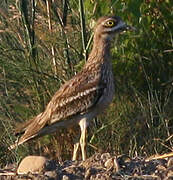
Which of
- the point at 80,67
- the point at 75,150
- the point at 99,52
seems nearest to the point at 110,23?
the point at 99,52

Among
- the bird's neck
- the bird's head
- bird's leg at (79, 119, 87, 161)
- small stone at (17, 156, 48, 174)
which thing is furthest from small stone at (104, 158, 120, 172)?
the bird's head

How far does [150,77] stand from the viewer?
7961 mm

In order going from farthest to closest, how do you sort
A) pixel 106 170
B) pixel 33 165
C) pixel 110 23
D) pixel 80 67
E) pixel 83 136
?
pixel 80 67
pixel 110 23
pixel 83 136
pixel 33 165
pixel 106 170

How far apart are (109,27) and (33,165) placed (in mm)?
2368

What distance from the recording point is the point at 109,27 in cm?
731

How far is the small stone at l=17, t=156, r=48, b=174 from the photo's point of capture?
5.35 meters

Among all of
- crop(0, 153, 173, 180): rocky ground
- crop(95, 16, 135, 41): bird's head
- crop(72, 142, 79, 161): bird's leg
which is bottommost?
crop(72, 142, 79, 161): bird's leg

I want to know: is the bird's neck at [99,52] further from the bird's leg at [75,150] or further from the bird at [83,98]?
the bird's leg at [75,150]

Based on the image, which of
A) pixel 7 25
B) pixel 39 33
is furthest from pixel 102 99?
pixel 7 25

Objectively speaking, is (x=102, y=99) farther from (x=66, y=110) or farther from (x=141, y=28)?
(x=141, y=28)

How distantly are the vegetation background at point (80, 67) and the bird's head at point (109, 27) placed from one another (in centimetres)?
14

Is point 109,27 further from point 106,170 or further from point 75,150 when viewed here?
point 106,170

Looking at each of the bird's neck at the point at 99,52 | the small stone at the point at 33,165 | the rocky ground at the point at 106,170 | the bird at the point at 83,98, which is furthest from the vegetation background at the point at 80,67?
the small stone at the point at 33,165

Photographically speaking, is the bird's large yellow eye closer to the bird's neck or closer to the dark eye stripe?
the dark eye stripe
